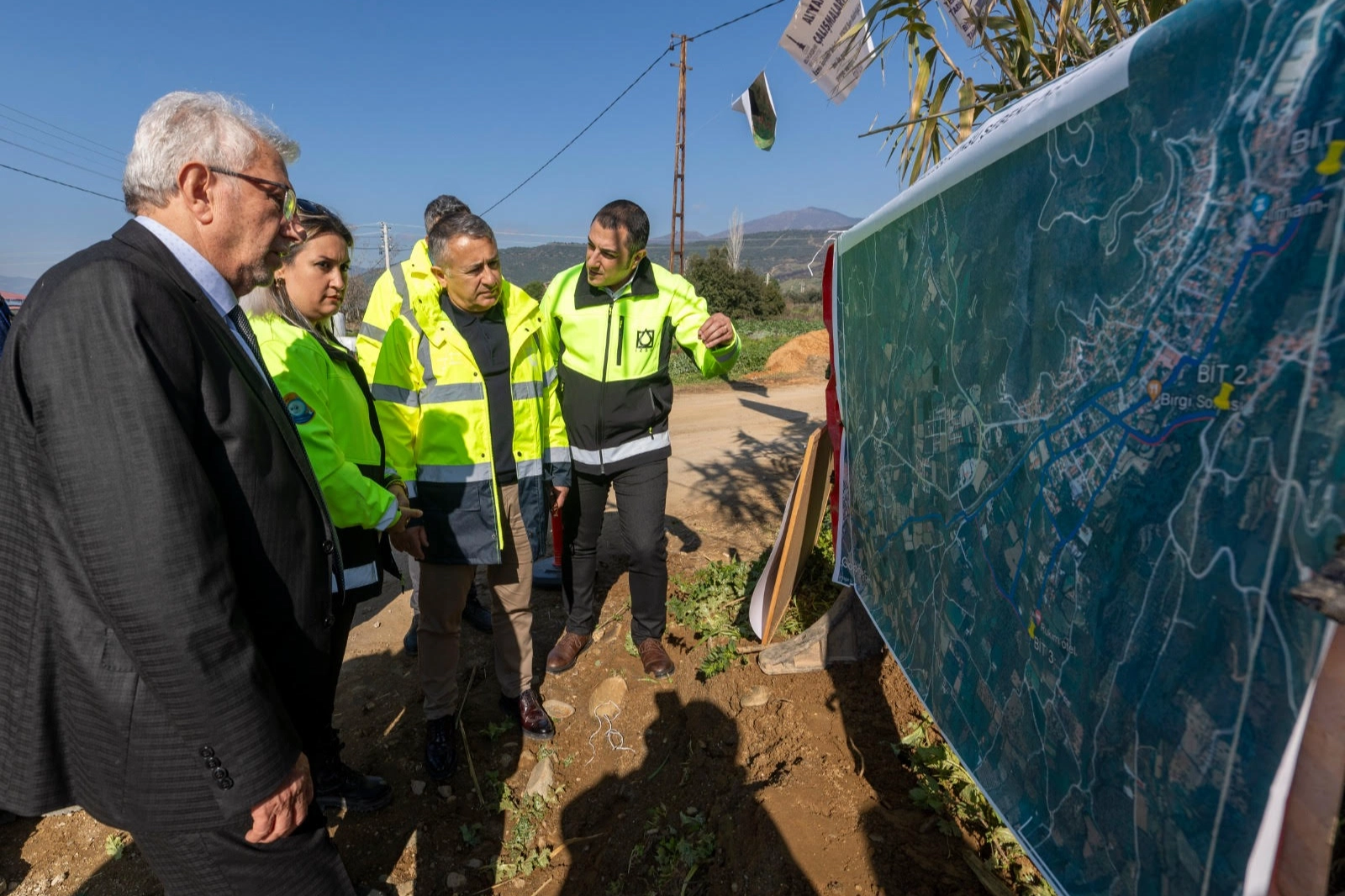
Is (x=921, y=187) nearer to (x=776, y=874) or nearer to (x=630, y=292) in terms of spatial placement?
(x=630, y=292)

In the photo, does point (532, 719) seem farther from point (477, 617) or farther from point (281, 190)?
point (281, 190)

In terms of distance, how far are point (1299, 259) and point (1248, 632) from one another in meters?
0.44

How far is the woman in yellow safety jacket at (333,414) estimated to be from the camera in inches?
85.7

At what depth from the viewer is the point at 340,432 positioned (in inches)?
96.0

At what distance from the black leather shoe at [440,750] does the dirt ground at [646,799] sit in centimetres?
7

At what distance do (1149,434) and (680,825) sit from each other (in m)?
2.27

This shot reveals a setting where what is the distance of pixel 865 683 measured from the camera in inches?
120

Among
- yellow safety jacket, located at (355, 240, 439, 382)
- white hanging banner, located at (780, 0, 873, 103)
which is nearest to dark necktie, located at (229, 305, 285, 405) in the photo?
yellow safety jacket, located at (355, 240, 439, 382)

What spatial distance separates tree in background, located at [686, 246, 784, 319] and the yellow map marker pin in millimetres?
29823

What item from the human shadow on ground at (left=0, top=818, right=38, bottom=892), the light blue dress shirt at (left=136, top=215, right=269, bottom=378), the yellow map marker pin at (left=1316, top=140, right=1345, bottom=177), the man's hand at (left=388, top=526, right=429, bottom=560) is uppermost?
the yellow map marker pin at (left=1316, top=140, right=1345, bottom=177)

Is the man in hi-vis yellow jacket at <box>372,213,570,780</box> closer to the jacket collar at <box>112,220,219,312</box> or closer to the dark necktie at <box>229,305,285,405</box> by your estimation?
the dark necktie at <box>229,305,285,405</box>

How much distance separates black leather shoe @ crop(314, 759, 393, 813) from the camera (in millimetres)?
2840

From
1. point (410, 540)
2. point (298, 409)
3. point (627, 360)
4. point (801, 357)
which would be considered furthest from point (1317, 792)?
point (801, 357)

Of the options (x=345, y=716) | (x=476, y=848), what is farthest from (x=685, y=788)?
(x=345, y=716)
